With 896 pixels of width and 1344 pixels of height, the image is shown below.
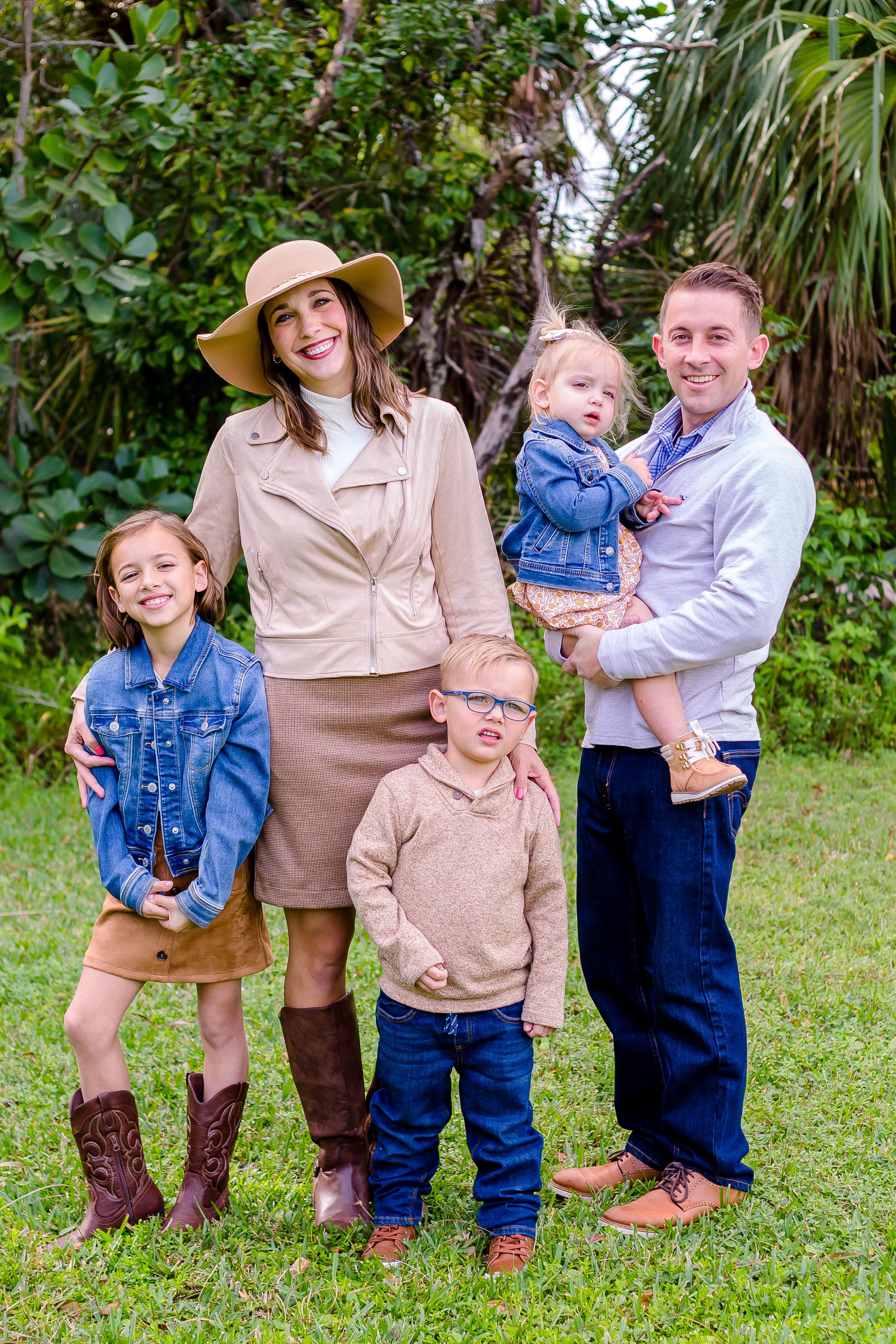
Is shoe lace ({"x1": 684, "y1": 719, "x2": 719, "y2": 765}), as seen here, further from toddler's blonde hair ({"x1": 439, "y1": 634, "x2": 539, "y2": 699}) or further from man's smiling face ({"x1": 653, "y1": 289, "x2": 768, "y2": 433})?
man's smiling face ({"x1": 653, "y1": 289, "x2": 768, "y2": 433})

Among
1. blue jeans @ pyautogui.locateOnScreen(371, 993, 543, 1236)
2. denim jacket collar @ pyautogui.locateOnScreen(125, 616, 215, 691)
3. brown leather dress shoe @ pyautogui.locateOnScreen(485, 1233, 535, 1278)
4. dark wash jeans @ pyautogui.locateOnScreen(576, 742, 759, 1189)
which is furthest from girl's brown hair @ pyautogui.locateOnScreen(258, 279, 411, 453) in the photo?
brown leather dress shoe @ pyautogui.locateOnScreen(485, 1233, 535, 1278)

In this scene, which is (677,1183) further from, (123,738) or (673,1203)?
(123,738)

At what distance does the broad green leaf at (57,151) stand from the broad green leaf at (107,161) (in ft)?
0.36

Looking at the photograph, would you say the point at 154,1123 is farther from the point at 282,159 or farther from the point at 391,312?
the point at 282,159

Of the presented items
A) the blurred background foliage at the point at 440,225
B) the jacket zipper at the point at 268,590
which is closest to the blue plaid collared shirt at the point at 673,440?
the jacket zipper at the point at 268,590

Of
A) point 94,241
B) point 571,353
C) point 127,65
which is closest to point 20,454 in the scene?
point 94,241

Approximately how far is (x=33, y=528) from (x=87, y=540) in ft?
0.86

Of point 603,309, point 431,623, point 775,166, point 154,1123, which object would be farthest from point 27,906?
point 775,166

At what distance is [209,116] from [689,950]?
545 cm

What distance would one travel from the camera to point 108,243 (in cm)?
557

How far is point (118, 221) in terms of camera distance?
5.48 m

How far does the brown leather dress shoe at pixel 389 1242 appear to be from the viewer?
244cm

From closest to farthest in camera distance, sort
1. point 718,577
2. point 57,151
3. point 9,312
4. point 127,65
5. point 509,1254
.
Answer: point 718,577 → point 509,1254 → point 127,65 → point 57,151 → point 9,312

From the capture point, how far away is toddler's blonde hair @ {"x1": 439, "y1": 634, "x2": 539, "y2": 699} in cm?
242
